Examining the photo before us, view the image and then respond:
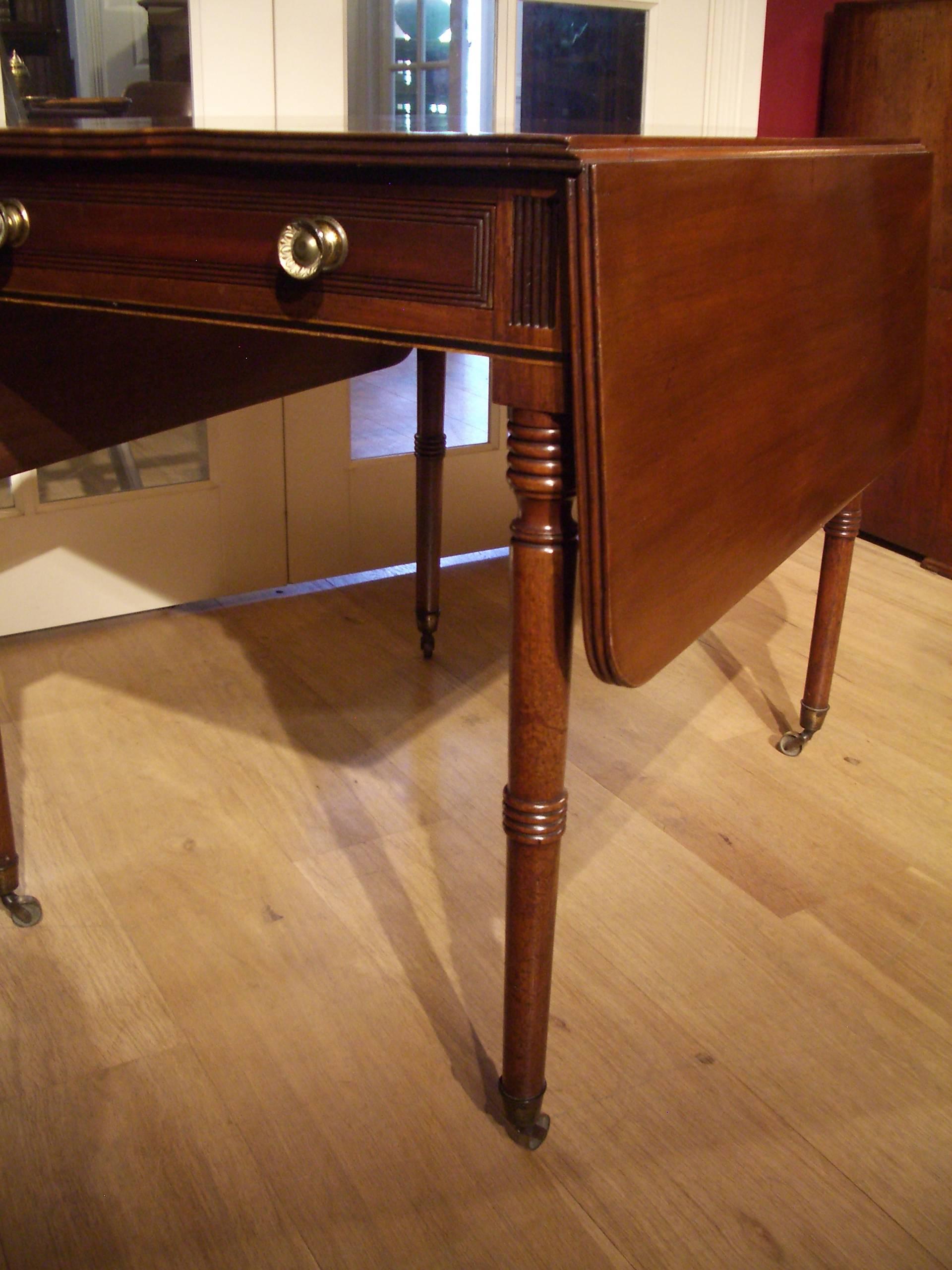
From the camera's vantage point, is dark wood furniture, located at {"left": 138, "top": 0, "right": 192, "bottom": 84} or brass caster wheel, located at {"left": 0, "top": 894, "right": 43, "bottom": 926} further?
dark wood furniture, located at {"left": 138, "top": 0, "right": 192, "bottom": 84}

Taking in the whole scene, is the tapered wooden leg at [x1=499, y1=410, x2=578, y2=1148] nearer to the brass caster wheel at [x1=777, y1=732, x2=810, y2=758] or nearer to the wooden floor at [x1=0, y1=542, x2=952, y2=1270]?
the wooden floor at [x1=0, y1=542, x2=952, y2=1270]

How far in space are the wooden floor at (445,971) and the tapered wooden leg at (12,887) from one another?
0.03 metres

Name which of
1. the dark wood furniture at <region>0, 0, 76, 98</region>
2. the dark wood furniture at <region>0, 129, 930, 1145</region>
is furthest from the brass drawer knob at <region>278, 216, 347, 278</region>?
the dark wood furniture at <region>0, 0, 76, 98</region>

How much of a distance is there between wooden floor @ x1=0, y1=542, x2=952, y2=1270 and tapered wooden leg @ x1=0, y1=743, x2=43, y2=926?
3 centimetres

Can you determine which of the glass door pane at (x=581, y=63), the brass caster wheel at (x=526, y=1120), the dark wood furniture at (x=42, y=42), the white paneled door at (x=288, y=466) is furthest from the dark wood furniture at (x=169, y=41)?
the brass caster wheel at (x=526, y=1120)

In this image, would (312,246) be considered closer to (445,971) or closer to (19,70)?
(445,971)

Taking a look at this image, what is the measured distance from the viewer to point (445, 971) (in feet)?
3.90

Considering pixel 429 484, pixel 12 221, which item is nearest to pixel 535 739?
pixel 12 221

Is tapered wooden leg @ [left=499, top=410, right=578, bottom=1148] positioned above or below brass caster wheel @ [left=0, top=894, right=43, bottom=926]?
above

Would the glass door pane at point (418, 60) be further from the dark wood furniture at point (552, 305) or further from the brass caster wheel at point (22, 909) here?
the brass caster wheel at point (22, 909)

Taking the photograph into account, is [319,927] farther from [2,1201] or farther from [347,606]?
[347,606]

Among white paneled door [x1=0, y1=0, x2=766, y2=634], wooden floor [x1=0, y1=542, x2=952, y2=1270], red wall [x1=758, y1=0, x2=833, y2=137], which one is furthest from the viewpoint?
red wall [x1=758, y1=0, x2=833, y2=137]

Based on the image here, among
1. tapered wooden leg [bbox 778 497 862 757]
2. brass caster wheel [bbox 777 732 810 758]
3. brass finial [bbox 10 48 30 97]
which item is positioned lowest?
brass caster wheel [bbox 777 732 810 758]

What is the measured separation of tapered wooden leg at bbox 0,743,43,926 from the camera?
1.22m
